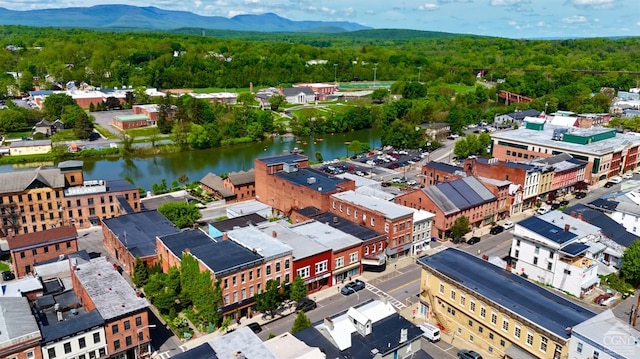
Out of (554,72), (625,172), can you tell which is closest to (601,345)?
(625,172)

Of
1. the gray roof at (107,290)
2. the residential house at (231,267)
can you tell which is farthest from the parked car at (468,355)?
the gray roof at (107,290)

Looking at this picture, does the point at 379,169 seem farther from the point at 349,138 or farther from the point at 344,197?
the point at 349,138

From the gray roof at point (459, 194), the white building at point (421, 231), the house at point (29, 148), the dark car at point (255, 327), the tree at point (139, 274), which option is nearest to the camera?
the dark car at point (255, 327)

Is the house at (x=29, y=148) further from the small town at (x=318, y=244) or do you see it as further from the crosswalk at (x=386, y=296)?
the crosswalk at (x=386, y=296)

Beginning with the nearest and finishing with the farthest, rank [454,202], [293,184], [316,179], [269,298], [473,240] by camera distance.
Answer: [269,298] < [473,240] < [454,202] < [293,184] < [316,179]

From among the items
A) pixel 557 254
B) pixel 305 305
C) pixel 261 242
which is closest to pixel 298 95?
pixel 261 242

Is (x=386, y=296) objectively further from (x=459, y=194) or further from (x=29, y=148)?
(x=29, y=148)
